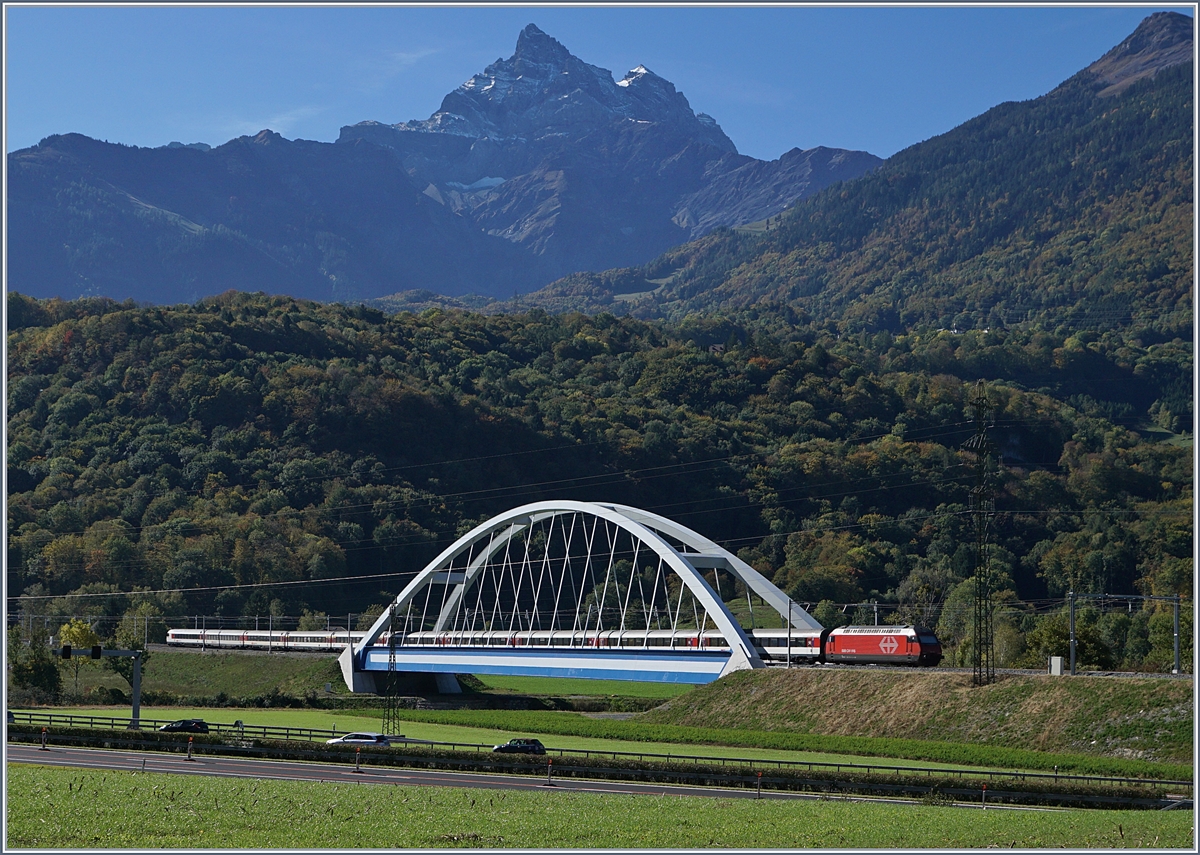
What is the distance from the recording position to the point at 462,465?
140375 mm

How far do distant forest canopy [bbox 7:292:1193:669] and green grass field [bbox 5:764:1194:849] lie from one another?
6534 centimetres

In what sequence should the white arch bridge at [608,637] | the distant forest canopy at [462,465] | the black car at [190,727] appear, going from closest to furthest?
the black car at [190,727] < the white arch bridge at [608,637] < the distant forest canopy at [462,465]

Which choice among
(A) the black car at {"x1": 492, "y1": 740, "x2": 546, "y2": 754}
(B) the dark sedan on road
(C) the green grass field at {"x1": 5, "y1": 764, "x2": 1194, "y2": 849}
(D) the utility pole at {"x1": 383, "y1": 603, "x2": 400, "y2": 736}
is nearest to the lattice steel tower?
(D) the utility pole at {"x1": 383, "y1": 603, "x2": 400, "y2": 736}

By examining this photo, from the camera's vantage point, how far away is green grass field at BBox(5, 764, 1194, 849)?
22.9 metres

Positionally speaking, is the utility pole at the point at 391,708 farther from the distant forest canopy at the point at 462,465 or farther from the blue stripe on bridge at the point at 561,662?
the distant forest canopy at the point at 462,465

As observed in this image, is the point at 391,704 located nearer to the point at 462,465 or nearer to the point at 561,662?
the point at 561,662

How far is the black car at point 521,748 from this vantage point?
143ft

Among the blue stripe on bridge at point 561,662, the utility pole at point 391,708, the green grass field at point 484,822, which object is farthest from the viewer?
the blue stripe on bridge at point 561,662

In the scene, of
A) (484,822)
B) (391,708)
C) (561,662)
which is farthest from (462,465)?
(484,822)

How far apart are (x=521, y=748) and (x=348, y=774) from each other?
828cm

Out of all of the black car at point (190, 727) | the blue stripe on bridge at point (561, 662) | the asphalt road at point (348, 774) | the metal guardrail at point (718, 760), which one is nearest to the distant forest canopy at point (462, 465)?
the blue stripe on bridge at point (561, 662)

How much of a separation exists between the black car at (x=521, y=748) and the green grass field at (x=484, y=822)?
13.5m

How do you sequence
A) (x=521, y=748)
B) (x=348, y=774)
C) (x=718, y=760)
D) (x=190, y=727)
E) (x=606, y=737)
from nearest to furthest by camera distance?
(x=348, y=774)
(x=718, y=760)
(x=521, y=748)
(x=190, y=727)
(x=606, y=737)

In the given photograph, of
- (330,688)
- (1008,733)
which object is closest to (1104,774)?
(1008,733)
